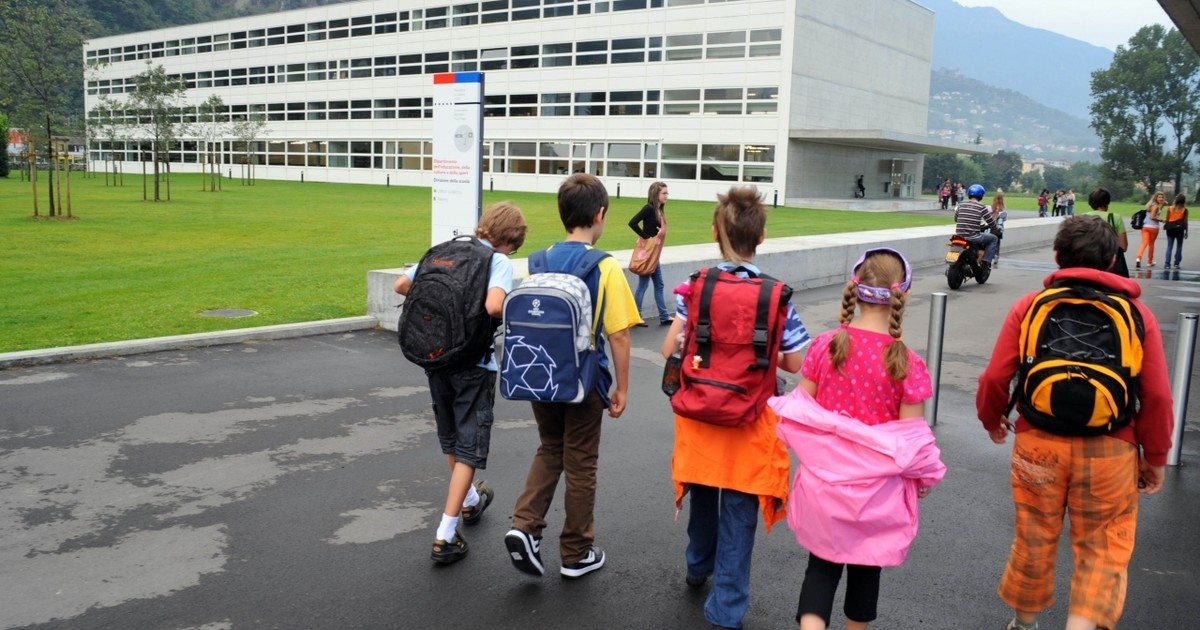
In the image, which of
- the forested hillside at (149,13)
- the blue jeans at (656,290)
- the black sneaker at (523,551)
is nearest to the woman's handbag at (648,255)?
the blue jeans at (656,290)

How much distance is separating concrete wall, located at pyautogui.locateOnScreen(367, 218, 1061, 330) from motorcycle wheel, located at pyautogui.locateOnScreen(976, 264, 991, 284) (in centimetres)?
187

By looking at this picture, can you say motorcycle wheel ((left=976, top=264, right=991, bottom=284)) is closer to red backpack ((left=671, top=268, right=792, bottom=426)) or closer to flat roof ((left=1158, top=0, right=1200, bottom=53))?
flat roof ((left=1158, top=0, right=1200, bottom=53))

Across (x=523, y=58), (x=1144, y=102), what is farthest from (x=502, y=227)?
(x=1144, y=102)

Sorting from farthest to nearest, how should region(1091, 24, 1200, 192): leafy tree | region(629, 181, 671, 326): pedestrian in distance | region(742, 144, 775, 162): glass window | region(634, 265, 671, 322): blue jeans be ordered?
region(1091, 24, 1200, 192): leafy tree
region(742, 144, 775, 162): glass window
region(634, 265, 671, 322): blue jeans
region(629, 181, 671, 326): pedestrian in distance

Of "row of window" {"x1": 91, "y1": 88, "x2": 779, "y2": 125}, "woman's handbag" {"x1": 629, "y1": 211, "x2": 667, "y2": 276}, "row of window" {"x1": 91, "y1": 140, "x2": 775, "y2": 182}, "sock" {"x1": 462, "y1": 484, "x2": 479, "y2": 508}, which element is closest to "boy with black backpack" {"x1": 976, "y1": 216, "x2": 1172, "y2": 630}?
"sock" {"x1": 462, "y1": 484, "x2": 479, "y2": 508}

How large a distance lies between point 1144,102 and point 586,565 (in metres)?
122

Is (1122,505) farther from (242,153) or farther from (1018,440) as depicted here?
(242,153)

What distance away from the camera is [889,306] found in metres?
3.36

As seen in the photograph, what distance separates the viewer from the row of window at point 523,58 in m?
53.5

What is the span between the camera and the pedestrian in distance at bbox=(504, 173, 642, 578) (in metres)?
4.16

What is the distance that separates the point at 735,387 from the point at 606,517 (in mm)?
1878

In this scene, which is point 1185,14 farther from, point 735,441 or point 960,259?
point 735,441

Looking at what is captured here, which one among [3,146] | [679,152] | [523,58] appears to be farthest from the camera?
[523,58]

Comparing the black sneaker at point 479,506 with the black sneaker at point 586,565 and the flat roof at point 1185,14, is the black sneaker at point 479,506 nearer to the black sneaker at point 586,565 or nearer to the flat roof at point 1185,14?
the black sneaker at point 586,565
